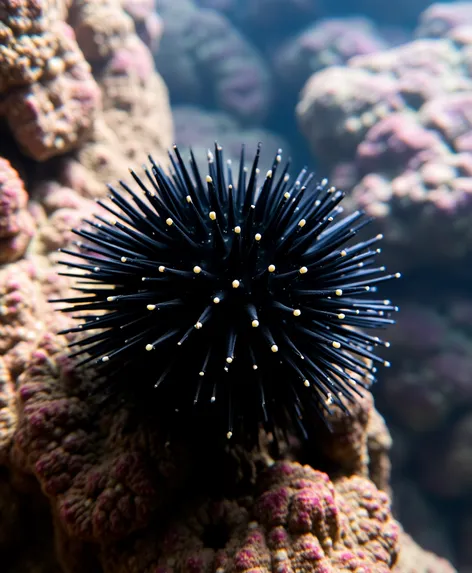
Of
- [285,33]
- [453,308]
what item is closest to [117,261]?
[453,308]

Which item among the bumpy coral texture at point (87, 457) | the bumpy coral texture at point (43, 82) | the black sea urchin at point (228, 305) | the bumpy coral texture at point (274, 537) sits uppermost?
the bumpy coral texture at point (43, 82)

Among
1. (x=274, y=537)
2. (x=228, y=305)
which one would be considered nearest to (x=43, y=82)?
(x=228, y=305)

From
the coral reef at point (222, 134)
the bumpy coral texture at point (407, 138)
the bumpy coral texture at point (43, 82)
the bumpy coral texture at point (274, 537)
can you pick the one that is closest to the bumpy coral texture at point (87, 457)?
the bumpy coral texture at point (274, 537)

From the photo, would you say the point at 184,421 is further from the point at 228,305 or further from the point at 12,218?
the point at 12,218

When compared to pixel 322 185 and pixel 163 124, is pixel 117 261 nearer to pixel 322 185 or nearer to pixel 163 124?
pixel 322 185

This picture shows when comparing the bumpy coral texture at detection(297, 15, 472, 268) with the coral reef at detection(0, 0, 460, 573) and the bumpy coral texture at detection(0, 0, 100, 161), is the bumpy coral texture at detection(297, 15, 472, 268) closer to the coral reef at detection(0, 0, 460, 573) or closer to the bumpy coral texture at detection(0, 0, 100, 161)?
the coral reef at detection(0, 0, 460, 573)

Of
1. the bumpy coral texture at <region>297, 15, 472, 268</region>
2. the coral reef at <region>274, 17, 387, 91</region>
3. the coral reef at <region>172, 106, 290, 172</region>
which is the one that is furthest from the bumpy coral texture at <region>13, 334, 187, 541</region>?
the coral reef at <region>274, 17, 387, 91</region>

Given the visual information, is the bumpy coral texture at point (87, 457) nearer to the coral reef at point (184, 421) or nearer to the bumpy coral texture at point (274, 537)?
the coral reef at point (184, 421)
